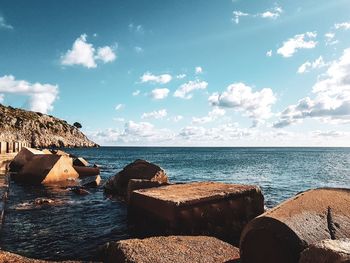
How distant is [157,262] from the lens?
5.29 meters

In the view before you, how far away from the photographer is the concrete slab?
7422 millimetres

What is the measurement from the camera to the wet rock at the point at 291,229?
4262 mm

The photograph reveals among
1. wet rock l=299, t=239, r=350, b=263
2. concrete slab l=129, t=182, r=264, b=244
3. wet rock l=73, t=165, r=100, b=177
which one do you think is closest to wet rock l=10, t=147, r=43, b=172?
wet rock l=73, t=165, r=100, b=177

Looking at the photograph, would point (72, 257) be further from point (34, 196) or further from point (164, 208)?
point (34, 196)

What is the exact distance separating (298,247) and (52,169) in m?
15.7

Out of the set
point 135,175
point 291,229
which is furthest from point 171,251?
point 135,175

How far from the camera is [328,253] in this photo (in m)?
3.31

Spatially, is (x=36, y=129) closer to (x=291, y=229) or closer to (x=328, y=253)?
(x=291, y=229)

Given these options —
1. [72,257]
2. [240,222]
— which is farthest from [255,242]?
[72,257]

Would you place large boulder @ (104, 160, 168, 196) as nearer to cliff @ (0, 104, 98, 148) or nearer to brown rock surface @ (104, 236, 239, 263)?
brown rock surface @ (104, 236, 239, 263)

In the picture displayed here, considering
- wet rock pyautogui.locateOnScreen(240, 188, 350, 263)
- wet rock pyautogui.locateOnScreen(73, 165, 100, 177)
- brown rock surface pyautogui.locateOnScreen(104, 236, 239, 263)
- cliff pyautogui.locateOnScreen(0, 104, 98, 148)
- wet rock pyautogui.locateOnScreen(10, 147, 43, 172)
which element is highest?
cliff pyautogui.locateOnScreen(0, 104, 98, 148)

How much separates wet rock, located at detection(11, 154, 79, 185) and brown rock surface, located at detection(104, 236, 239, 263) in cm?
1235

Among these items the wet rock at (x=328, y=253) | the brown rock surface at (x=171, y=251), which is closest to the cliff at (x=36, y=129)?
the brown rock surface at (x=171, y=251)

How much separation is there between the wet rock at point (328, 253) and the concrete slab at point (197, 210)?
4096mm
